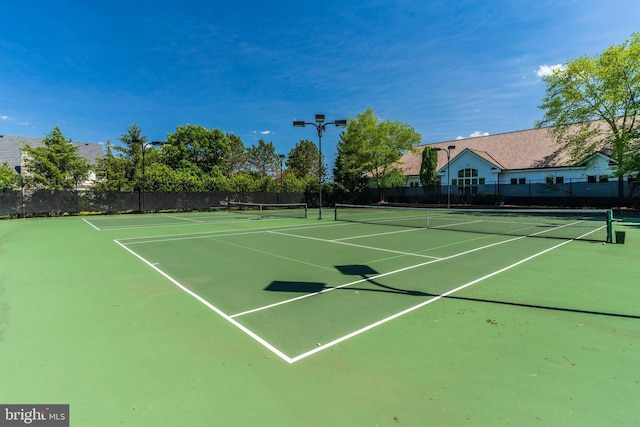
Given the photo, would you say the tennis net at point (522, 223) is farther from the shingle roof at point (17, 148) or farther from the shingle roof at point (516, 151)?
the shingle roof at point (17, 148)

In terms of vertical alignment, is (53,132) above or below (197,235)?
above

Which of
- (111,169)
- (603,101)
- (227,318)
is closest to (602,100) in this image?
(603,101)

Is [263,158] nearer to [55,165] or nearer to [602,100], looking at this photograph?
[55,165]

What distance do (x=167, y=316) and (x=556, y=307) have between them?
5375 mm

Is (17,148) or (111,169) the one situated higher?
(17,148)

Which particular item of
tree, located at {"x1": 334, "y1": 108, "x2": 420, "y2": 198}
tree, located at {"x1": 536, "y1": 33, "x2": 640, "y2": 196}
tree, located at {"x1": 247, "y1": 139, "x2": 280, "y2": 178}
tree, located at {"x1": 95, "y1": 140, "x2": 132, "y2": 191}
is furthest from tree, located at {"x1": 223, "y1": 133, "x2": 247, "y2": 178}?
tree, located at {"x1": 536, "y1": 33, "x2": 640, "y2": 196}

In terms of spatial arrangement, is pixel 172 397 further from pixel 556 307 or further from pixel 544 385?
pixel 556 307

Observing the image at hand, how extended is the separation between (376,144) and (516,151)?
16.0 metres

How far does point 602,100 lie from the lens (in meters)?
25.4

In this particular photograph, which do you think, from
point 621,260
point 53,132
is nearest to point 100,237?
point 621,260

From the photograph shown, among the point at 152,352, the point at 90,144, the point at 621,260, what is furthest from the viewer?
the point at 90,144

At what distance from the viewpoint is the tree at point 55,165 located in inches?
1030

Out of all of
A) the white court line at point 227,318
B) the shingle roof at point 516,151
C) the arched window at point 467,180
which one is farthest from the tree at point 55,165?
the arched window at point 467,180

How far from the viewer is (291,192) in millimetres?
36812
